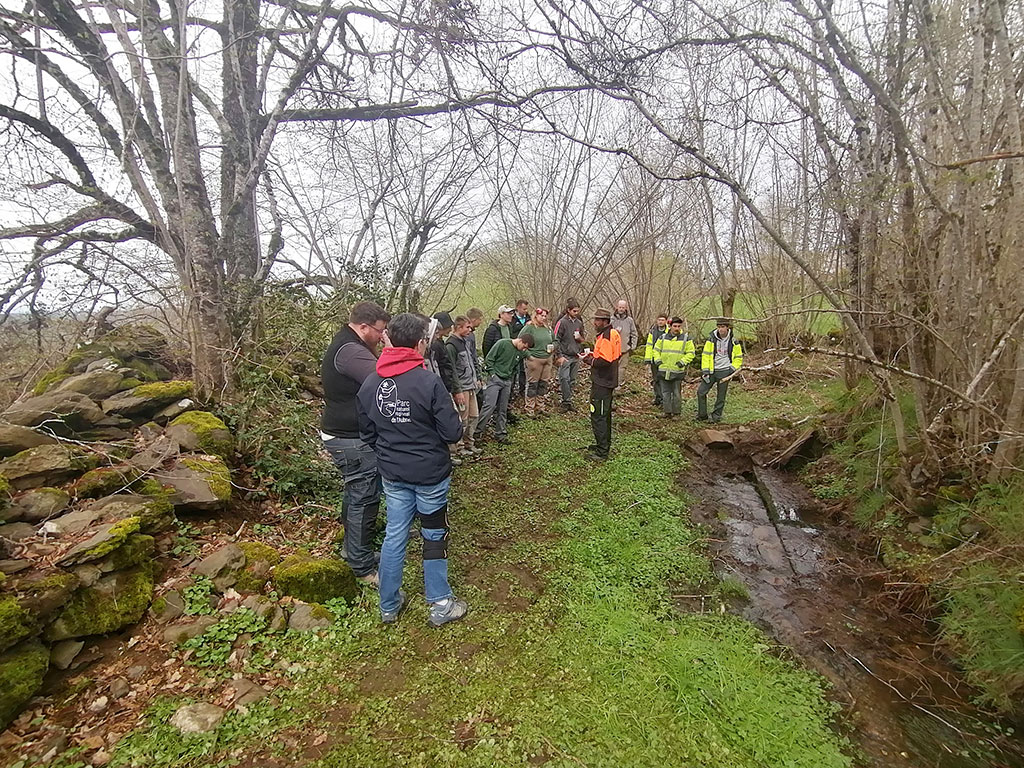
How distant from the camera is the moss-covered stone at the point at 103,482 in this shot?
3.51 m

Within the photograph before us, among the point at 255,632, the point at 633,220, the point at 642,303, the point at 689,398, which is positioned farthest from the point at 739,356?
the point at 255,632

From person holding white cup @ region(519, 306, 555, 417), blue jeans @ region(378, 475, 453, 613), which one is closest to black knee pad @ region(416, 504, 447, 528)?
blue jeans @ region(378, 475, 453, 613)

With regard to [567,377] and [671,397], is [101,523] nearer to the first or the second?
[567,377]

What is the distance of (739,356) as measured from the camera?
26.2 ft

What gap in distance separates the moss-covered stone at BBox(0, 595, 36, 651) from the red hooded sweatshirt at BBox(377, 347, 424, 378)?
2190 mm

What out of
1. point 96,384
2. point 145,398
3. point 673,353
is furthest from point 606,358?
point 96,384

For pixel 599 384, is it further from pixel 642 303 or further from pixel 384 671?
pixel 642 303

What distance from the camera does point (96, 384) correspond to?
4852 mm

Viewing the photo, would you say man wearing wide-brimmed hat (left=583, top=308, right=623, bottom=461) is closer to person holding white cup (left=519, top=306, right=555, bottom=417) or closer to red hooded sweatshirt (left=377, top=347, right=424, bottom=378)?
person holding white cup (left=519, top=306, right=555, bottom=417)

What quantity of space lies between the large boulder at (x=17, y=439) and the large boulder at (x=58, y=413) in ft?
0.75

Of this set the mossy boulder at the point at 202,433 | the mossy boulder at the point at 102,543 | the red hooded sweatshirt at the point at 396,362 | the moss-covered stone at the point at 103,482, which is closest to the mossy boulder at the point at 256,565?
the mossy boulder at the point at 102,543

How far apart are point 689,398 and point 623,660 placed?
331 inches

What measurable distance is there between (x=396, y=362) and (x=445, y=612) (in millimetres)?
1789

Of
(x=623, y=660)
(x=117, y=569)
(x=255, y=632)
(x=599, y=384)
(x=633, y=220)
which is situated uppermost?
(x=633, y=220)
